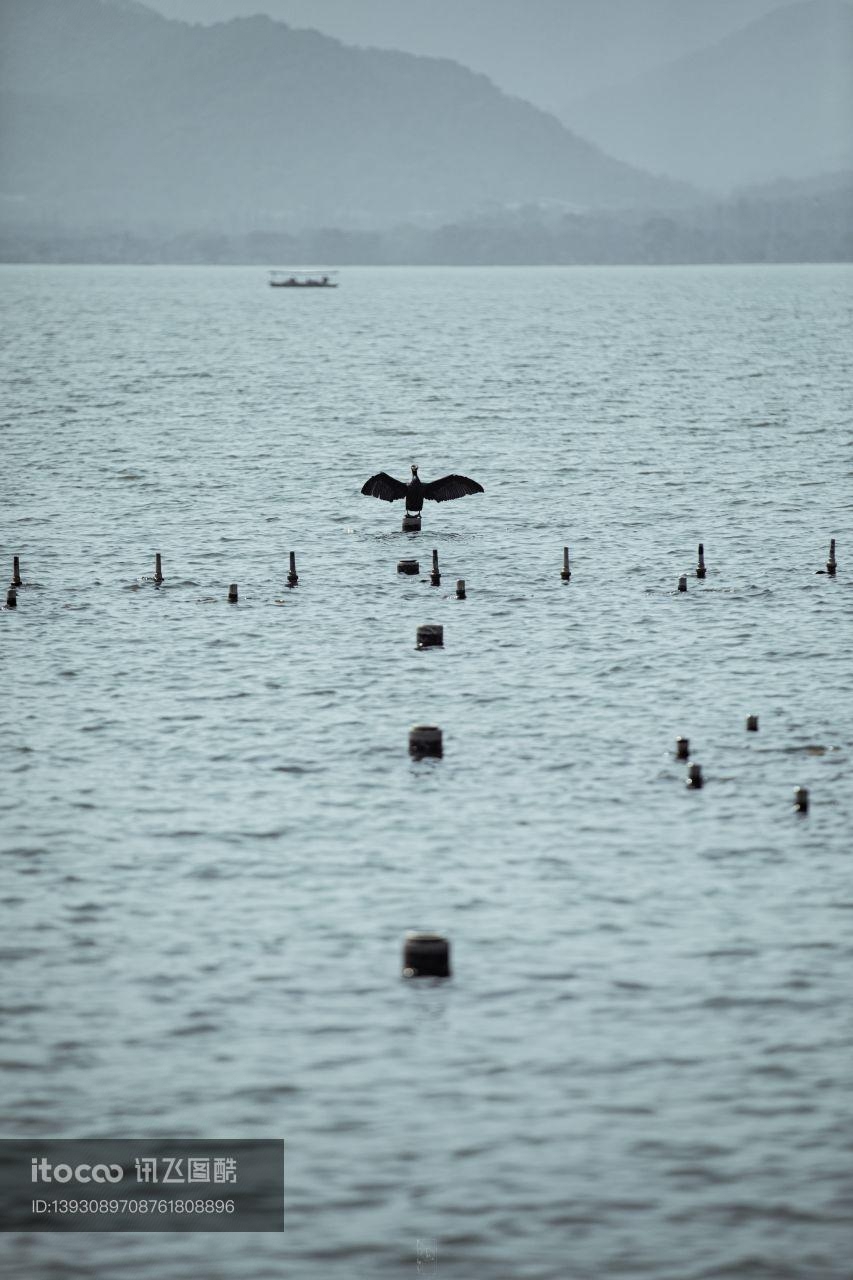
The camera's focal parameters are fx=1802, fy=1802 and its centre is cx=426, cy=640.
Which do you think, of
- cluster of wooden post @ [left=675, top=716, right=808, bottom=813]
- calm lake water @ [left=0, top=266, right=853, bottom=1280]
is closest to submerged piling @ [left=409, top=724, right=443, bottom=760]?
calm lake water @ [left=0, top=266, right=853, bottom=1280]

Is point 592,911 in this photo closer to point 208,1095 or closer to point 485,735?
point 208,1095

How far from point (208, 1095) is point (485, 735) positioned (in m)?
18.4

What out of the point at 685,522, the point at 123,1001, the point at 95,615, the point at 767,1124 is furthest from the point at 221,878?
the point at 685,522

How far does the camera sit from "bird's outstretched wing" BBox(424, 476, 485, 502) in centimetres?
6544

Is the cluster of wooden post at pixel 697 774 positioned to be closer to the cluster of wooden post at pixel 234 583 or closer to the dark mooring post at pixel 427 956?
the dark mooring post at pixel 427 956

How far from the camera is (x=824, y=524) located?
74.4 metres

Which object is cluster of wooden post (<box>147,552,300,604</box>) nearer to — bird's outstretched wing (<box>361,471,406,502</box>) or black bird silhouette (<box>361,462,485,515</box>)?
black bird silhouette (<box>361,462,485,515</box>)

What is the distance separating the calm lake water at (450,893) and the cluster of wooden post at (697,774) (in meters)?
0.39

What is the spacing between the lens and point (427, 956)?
91.6 feet

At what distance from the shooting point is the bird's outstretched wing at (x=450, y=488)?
65438mm

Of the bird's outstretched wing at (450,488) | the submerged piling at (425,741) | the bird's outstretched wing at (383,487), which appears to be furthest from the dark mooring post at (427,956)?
the bird's outstretched wing at (383,487)

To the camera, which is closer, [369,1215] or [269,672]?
[369,1215]

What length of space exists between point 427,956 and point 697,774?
1122cm

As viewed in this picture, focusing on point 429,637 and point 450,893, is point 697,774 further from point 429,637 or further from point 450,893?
point 429,637
